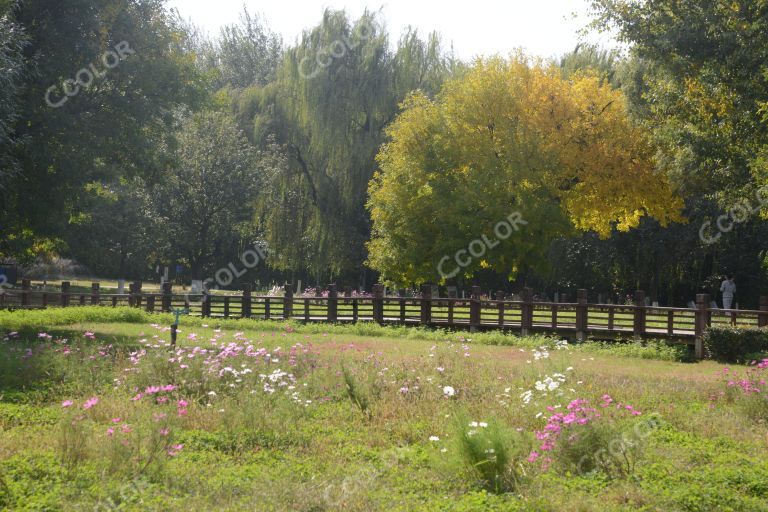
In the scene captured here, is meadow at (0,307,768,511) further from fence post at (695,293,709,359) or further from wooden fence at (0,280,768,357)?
wooden fence at (0,280,768,357)

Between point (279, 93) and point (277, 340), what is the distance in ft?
86.9

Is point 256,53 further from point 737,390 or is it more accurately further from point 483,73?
point 737,390

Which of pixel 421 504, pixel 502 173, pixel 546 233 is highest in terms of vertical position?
pixel 502 173

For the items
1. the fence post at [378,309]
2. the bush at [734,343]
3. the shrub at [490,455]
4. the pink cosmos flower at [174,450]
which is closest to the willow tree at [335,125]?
the fence post at [378,309]

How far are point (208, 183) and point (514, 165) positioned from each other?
24092 millimetres

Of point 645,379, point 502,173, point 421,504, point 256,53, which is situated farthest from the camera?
point 256,53

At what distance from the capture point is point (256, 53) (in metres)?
68.0

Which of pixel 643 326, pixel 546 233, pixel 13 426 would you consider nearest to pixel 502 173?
pixel 546 233

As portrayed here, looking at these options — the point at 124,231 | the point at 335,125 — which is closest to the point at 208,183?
the point at 124,231

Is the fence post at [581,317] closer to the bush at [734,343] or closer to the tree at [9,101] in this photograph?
the bush at [734,343]

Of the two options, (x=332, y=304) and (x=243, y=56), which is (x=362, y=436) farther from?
(x=243, y=56)

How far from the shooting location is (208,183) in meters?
48.2

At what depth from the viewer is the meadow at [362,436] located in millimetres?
7262

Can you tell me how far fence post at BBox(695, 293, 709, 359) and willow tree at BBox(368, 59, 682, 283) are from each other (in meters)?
9.89
